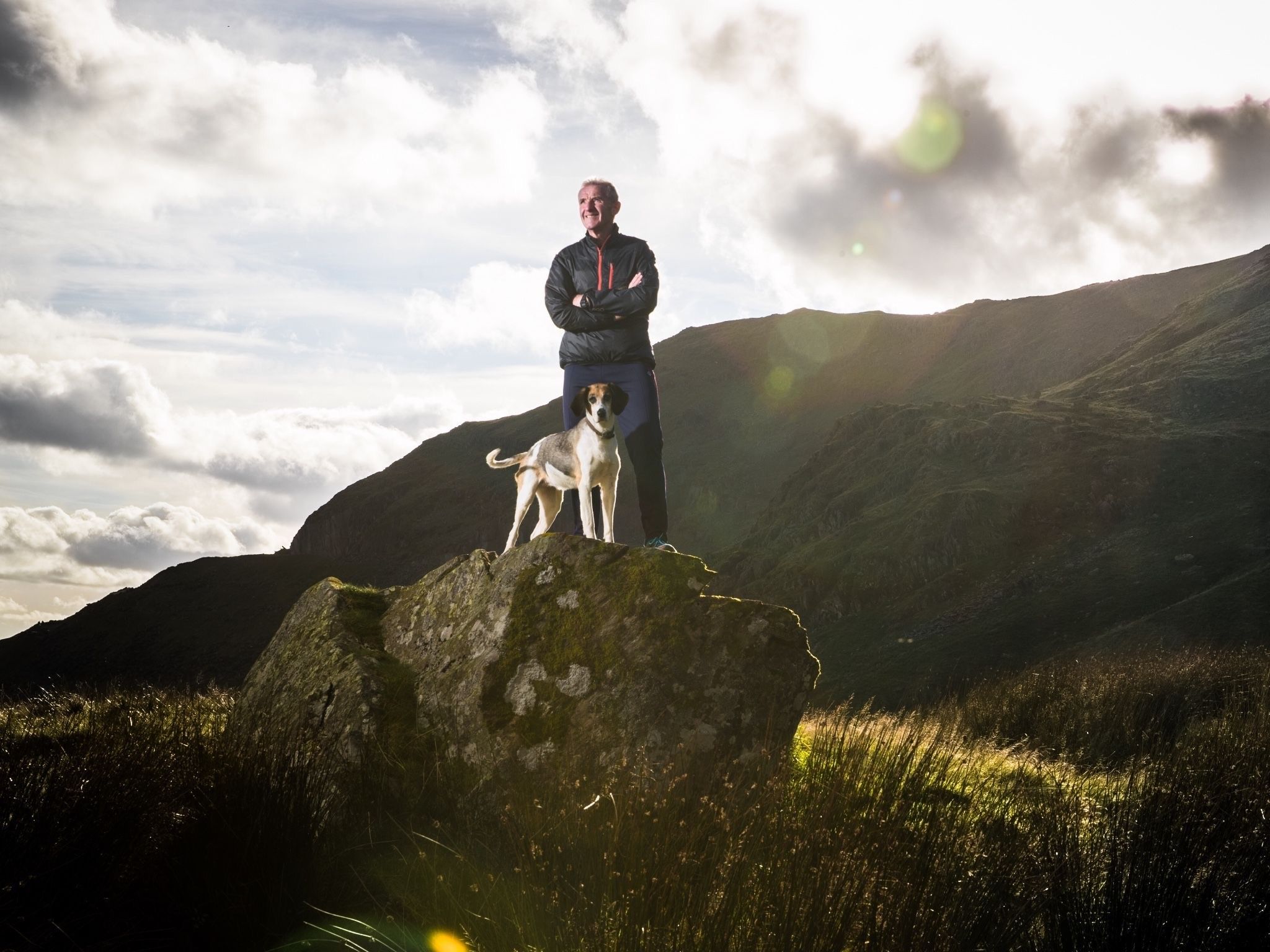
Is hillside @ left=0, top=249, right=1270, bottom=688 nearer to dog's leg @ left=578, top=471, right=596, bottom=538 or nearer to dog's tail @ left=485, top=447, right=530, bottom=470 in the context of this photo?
dog's tail @ left=485, top=447, right=530, bottom=470

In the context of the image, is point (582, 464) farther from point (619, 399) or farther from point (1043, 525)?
point (1043, 525)

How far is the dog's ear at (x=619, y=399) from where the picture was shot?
7.85m

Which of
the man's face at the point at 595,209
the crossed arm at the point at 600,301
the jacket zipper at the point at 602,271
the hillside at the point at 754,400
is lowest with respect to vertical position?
the crossed arm at the point at 600,301

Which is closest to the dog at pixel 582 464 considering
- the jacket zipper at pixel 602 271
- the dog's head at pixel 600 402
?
the dog's head at pixel 600 402

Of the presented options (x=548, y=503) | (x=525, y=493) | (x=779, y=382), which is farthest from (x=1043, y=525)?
(x=779, y=382)

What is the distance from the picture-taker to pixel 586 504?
755 cm

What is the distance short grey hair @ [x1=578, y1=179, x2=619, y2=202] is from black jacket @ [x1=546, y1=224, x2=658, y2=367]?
0.27 meters

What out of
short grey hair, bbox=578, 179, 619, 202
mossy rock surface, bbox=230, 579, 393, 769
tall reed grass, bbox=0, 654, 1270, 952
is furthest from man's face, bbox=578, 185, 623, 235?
tall reed grass, bbox=0, 654, 1270, 952

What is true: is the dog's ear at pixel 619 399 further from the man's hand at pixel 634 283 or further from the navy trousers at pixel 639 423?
the man's hand at pixel 634 283

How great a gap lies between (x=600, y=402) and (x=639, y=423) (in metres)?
0.65

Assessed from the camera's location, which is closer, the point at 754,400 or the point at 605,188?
the point at 605,188

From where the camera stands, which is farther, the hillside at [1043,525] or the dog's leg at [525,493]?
the hillside at [1043,525]

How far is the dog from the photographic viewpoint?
7535 mm

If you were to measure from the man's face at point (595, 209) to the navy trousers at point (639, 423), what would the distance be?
118 cm
